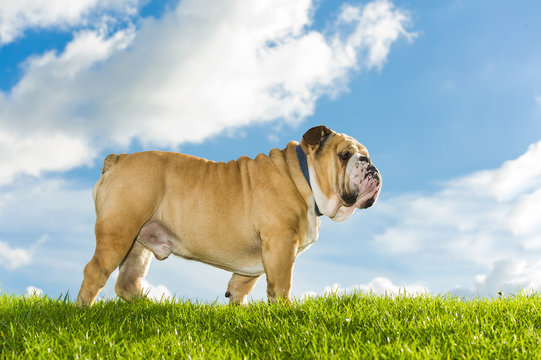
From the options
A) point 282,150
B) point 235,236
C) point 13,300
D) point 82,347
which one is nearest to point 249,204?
point 235,236

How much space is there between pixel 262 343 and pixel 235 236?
1833 millimetres

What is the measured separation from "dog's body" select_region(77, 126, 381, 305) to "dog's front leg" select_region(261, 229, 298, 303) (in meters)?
0.01

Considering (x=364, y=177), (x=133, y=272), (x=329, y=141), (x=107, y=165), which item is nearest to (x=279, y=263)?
(x=364, y=177)

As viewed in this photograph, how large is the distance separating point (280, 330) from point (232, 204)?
1.90 m

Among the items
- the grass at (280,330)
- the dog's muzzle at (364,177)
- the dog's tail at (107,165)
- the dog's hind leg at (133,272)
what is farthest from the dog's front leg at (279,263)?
the dog's tail at (107,165)

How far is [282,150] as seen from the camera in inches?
243

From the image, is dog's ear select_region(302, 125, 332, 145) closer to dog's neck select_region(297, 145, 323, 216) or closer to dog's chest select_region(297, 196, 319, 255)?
dog's neck select_region(297, 145, 323, 216)

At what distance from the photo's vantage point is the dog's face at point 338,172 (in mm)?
5566

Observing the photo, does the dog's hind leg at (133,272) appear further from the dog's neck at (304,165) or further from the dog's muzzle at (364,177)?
the dog's muzzle at (364,177)

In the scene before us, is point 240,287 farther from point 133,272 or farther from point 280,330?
point 280,330

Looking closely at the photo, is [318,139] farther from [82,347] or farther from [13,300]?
[13,300]

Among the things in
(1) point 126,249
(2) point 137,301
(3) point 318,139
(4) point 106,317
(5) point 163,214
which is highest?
(3) point 318,139

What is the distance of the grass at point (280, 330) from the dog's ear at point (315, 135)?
1.80 m

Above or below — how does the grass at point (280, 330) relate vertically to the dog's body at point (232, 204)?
below
